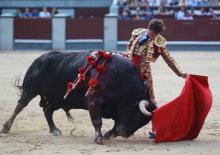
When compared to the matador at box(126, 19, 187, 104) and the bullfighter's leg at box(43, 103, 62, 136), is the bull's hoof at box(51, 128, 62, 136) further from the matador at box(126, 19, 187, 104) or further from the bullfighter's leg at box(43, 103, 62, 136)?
the matador at box(126, 19, 187, 104)

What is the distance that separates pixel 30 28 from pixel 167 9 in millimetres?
4734

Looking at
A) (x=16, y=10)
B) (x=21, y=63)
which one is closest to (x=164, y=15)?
(x=16, y=10)

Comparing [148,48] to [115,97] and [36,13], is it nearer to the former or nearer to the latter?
[115,97]

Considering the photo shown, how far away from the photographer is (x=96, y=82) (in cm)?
616

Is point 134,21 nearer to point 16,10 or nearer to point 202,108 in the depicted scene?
point 16,10

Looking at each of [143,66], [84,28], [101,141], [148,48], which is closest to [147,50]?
[148,48]

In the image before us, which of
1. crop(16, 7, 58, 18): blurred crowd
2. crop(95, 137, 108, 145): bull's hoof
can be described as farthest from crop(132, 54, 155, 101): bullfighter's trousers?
crop(16, 7, 58, 18): blurred crowd

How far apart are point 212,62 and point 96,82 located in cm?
1119

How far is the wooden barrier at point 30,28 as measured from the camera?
22.3 metres

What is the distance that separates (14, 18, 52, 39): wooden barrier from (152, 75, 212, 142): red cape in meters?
16.3

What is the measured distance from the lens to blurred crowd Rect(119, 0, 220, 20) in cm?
2223

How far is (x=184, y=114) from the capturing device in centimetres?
630

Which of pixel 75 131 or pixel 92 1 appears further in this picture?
pixel 92 1

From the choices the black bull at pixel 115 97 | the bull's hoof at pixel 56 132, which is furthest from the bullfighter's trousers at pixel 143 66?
the bull's hoof at pixel 56 132
